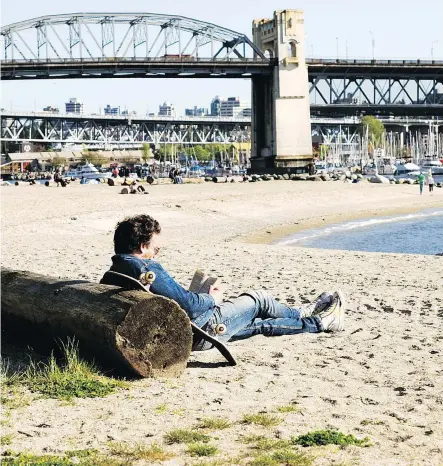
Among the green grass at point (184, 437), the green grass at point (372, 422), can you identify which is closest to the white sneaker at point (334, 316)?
the green grass at point (372, 422)

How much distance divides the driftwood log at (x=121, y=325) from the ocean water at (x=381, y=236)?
73.6 feet

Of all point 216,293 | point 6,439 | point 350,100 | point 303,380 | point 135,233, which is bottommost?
point 303,380

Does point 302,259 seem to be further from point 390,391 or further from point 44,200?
point 44,200

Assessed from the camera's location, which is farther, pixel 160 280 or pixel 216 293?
pixel 216 293

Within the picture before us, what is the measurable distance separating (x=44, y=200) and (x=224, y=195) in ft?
39.7

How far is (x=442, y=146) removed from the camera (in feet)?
604

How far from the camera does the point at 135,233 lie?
27.6ft

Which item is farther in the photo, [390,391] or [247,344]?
[247,344]

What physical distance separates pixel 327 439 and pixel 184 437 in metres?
0.96

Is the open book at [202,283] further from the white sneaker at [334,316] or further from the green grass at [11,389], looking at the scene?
the green grass at [11,389]

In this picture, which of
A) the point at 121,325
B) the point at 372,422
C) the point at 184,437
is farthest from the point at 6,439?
the point at 372,422

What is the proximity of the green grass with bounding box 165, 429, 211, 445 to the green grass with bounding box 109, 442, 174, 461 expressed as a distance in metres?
0.16

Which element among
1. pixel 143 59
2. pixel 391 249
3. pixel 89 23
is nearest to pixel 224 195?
pixel 391 249

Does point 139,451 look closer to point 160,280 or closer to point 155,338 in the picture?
point 155,338
